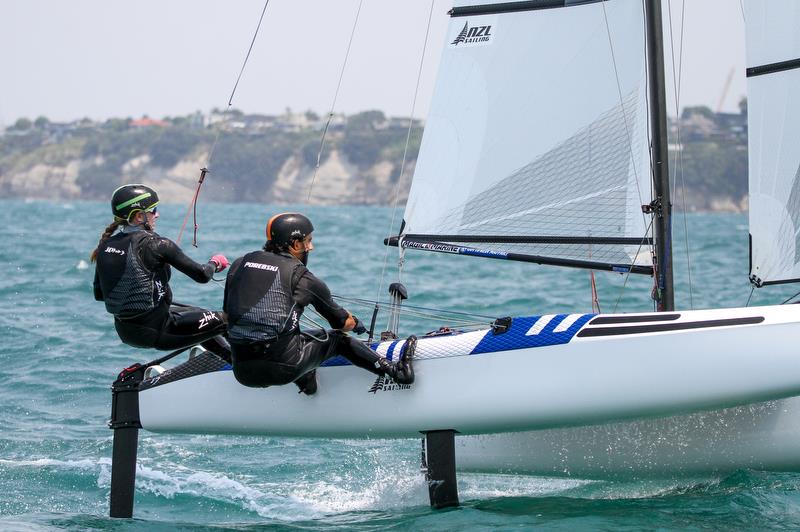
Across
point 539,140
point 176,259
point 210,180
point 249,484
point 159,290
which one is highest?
point 210,180

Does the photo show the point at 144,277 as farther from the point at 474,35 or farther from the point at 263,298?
the point at 474,35

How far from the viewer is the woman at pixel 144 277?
16.0ft

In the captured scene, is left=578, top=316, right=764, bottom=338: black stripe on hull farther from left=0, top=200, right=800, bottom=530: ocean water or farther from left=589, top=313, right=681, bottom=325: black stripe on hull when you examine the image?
left=0, top=200, right=800, bottom=530: ocean water

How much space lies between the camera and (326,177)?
9056 cm

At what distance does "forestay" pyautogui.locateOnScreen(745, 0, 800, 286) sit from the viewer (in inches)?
222

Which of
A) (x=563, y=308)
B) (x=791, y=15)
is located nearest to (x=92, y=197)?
(x=563, y=308)

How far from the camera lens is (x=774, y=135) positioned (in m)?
5.71

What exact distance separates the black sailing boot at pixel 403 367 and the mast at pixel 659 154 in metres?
1.39

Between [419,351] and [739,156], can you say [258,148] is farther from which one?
[419,351]

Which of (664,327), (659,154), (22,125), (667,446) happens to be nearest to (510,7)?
(659,154)

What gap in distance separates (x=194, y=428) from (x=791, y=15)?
356 cm

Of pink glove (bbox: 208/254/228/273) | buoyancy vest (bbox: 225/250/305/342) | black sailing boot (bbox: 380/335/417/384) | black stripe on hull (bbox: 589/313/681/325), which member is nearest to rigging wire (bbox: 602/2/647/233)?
black stripe on hull (bbox: 589/313/681/325)

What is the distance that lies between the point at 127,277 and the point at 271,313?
2.34 feet

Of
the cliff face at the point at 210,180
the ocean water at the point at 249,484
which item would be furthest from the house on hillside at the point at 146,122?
the ocean water at the point at 249,484
